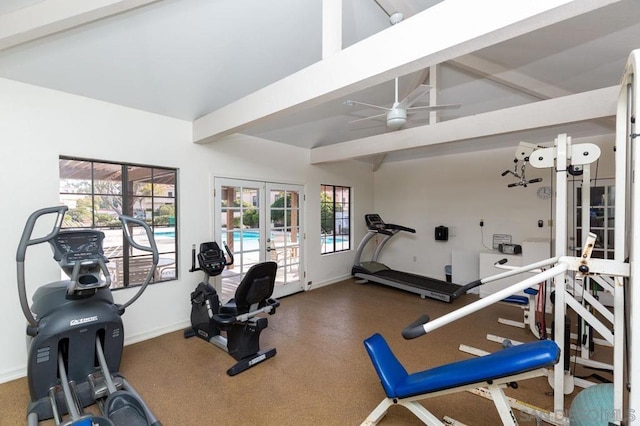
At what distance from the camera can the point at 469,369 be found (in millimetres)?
1605

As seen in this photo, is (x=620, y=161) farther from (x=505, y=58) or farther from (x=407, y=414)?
(x=505, y=58)

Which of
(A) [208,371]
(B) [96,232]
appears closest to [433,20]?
(B) [96,232]

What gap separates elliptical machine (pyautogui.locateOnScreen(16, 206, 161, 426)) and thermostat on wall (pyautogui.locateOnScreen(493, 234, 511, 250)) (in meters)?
5.51

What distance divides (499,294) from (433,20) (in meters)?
1.48

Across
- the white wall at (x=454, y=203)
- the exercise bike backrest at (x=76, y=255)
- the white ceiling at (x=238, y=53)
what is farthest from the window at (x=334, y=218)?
the exercise bike backrest at (x=76, y=255)

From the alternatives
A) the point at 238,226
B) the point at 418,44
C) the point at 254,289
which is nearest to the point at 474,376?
the point at 418,44

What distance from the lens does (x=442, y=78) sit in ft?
12.9

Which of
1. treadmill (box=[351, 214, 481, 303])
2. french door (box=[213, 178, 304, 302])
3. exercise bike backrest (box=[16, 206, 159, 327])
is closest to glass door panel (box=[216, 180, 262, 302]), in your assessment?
french door (box=[213, 178, 304, 302])

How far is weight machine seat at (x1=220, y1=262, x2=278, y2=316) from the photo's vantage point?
277 centimetres

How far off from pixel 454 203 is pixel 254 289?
4519mm

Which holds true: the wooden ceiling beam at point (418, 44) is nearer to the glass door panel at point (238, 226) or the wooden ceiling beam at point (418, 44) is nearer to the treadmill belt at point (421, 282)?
the glass door panel at point (238, 226)

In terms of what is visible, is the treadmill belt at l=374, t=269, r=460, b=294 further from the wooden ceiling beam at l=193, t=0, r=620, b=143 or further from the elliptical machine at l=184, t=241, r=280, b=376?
the wooden ceiling beam at l=193, t=0, r=620, b=143

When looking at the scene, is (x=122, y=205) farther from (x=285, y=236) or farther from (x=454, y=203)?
(x=454, y=203)

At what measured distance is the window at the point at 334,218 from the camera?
5.89m
